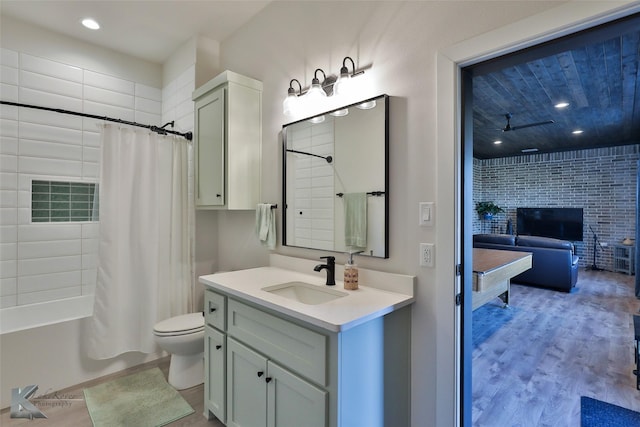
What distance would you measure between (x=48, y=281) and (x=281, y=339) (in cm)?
244

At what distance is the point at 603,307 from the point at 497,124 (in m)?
2.71

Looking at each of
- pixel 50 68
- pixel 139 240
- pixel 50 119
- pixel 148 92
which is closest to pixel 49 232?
pixel 139 240

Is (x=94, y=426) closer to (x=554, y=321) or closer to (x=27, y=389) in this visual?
(x=27, y=389)

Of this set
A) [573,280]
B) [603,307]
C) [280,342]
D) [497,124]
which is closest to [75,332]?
[280,342]

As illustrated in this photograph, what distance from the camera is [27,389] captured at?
7.00 feet

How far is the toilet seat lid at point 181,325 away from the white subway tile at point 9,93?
212 cm

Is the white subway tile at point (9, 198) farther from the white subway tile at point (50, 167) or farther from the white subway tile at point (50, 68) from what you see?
the white subway tile at point (50, 68)

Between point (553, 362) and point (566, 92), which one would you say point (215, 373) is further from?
point (566, 92)

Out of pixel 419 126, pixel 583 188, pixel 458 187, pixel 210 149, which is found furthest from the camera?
pixel 583 188

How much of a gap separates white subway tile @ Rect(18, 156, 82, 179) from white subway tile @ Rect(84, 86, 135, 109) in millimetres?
611

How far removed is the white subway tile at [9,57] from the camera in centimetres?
250

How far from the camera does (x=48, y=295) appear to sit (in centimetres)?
266

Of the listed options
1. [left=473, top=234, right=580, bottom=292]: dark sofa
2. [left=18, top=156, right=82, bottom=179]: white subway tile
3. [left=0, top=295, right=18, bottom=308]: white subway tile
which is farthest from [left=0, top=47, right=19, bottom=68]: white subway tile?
[left=473, top=234, right=580, bottom=292]: dark sofa

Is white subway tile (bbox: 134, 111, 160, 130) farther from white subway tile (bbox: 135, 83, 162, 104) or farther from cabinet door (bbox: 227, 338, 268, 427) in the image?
cabinet door (bbox: 227, 338, 268, 427)
